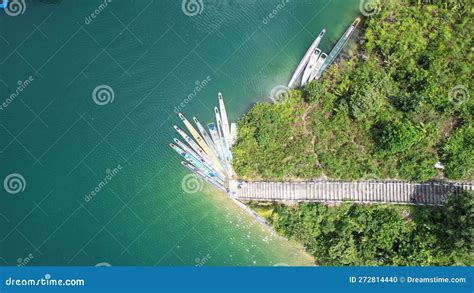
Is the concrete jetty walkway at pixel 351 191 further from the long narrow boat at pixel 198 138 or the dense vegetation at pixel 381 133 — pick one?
the long narrow boat at pixel 198 138

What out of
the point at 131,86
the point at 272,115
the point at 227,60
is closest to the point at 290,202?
the point at 272,115

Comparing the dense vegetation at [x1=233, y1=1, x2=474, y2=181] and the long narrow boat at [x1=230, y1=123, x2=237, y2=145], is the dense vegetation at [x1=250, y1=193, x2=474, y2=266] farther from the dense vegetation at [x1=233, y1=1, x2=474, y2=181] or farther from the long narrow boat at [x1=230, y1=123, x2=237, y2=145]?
the long narrow boat at [x1=230, y1=123, x2=237, y2=145]

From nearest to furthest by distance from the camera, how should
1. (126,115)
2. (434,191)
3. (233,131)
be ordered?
(434,191), (233,131), (126,115)

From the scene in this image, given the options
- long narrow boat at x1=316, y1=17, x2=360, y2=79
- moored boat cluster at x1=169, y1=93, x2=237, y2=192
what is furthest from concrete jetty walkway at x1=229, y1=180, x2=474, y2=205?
long narrow boat at x1=316, y1=17, x2=360, y2=79

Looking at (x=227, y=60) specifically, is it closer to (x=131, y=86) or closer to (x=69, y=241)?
(x=131, y=86)

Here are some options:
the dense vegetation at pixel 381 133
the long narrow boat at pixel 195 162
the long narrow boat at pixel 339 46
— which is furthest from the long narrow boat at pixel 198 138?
the long narrow boat at pixel 339 46

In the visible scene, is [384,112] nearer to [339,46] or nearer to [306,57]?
[339,46]

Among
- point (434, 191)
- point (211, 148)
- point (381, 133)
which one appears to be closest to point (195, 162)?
point (211, 148)
